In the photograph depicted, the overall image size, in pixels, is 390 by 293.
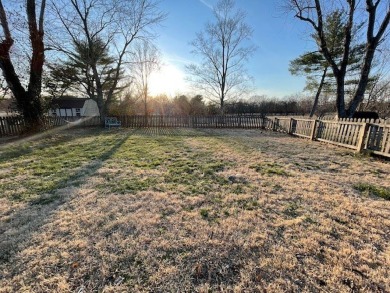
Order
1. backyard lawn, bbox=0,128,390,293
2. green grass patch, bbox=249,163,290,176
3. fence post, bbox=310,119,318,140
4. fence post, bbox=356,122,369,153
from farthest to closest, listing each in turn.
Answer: fence post, bbox=310,119,318,140 < fence post, bbox=356,122,369,153 < green grass patch, bbox=249,163,290,176 < backyard lawn, bbox=0,128,390,293

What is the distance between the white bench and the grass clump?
48.0 ft

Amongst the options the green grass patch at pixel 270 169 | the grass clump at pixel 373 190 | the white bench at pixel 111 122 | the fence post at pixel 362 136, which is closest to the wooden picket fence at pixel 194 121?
the white bench at pixel 111 122

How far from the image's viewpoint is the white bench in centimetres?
1477

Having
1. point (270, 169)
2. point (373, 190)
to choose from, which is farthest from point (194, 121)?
point (373, 190)

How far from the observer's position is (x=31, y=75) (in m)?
9.90

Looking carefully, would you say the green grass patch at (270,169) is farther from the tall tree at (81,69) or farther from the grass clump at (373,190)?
the tall tree at (81,69)

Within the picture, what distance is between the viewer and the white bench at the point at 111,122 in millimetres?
14766

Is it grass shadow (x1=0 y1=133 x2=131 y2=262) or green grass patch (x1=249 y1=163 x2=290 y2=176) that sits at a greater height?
green grass patch (x1=249 y1=163 x2=290 y2=176)

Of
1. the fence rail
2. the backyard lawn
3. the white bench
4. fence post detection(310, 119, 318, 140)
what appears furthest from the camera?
the white bench

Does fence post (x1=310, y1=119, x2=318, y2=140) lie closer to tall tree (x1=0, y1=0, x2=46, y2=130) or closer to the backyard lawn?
the backyard lawn

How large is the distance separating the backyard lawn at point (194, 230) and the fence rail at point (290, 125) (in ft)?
7.08

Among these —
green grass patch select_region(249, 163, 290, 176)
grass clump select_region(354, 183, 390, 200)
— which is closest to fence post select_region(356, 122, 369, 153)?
grass clump select_region(354, 183, 390, 200)

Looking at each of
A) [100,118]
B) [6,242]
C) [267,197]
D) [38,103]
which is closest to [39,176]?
[6,242]

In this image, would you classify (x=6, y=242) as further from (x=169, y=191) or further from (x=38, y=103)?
(x=38, y=103)
